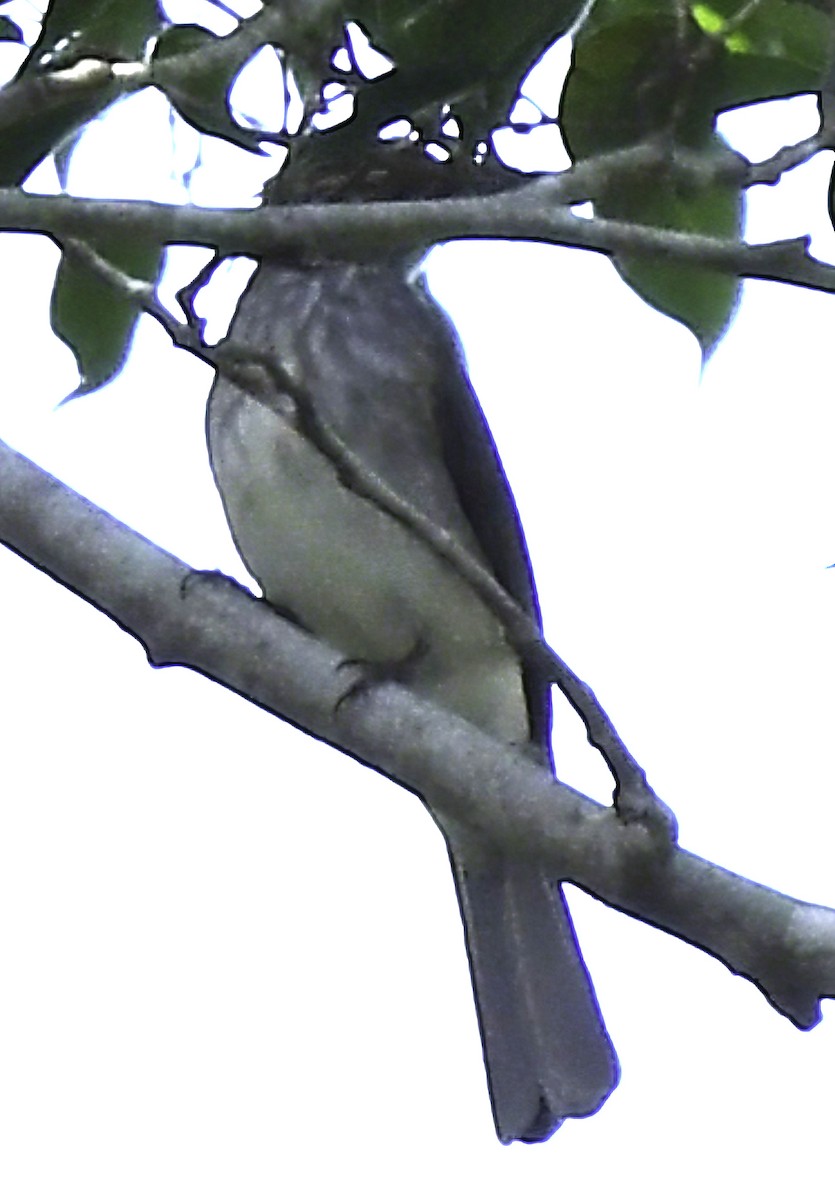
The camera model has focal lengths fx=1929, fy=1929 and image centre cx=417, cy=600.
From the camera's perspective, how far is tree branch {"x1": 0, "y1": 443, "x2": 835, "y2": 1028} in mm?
1903

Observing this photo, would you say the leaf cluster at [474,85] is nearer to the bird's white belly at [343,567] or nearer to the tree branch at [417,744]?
the tree branch at [417,744]

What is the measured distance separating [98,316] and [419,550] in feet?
3.71

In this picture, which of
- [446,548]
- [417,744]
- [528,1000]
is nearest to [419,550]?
[528,1000]

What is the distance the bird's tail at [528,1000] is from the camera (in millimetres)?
3186

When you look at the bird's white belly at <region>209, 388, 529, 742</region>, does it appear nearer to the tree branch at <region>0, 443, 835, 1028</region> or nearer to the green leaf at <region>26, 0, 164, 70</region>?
the tree branch at <region>0, 443, 835, 1028</region>

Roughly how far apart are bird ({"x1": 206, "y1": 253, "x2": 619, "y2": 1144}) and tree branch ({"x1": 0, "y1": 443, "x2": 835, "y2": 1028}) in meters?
0.75

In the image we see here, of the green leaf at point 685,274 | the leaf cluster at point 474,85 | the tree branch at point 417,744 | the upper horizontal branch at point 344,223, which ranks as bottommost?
the tree branch at point 417,744

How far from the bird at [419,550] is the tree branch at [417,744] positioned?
29.6 inches

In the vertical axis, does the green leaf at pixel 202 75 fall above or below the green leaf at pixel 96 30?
below

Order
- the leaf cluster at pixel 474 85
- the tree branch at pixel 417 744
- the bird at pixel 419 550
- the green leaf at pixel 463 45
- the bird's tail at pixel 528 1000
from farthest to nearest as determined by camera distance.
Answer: the bird at pixel 419 550
the bird's tail at pixel 528 1000
the green leaf at pixel 463 45
the leaf cluster at pixel 474 85
the tree branch at pixel 417 744

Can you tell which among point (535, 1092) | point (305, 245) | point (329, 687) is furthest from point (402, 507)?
point (535, 1092)

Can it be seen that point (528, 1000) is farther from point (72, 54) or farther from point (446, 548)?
point (72, 54)

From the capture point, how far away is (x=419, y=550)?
Result: 11.5 ft

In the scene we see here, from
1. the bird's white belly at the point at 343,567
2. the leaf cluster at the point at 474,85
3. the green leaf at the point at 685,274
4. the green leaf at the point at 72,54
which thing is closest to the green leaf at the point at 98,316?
the leaf cluster at the point at 474,85
